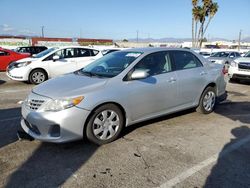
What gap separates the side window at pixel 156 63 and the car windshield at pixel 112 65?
6.9 inches

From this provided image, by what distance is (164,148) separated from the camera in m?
4.15

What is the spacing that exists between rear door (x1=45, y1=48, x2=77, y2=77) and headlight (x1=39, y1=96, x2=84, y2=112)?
23.1 feet

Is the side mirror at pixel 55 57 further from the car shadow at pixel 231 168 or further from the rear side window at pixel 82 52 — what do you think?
the car shadow at pixel 231 168

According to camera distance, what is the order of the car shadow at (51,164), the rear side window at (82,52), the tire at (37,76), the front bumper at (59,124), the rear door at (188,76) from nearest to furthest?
the car shadow at (51,164)
the front bumper at (59,124)
the rear door at (188,76)
the tire at (37,76)
the rear side window at (82,52)

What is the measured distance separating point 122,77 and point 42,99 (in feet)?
Answer: 4.39

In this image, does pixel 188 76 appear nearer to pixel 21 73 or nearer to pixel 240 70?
pixel 240 70

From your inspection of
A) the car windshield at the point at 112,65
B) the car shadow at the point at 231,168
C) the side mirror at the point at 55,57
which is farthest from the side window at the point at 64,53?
the car shadow at the point at 231,168

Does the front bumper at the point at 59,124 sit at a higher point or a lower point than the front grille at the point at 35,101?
lower

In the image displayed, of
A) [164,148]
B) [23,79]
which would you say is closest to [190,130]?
[164,148]

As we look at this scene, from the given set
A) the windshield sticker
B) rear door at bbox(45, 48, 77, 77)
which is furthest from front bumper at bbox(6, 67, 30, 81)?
the windshield sticker

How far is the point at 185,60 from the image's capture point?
222 inches

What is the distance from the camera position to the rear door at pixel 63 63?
10635 millimetres

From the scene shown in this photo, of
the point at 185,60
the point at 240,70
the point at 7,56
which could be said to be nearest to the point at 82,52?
the point at 7,56

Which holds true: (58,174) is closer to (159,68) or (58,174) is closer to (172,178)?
(172,178)
